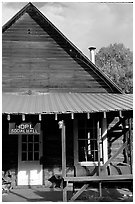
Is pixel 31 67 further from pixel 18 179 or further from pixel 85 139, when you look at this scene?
pixel 18 179

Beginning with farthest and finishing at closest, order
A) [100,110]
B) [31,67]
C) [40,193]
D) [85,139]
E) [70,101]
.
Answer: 1. [31,67]
2. [85,139]
3. [70,101]
4. [40,193]
5. [100,110]

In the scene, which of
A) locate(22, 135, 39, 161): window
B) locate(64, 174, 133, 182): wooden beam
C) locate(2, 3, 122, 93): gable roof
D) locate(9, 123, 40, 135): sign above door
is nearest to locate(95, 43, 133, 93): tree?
locate(2, 3, 122, 93): gable roof

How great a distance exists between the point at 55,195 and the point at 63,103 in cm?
307

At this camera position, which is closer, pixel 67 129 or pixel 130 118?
pixel 130 118

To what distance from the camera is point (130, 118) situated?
8836mm

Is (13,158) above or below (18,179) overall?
above

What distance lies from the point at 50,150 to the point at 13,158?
1.45 meters

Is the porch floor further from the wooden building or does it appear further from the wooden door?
the wooden building

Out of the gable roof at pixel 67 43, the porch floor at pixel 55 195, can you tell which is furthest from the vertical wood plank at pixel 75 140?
the gable roof at pixel 67 43

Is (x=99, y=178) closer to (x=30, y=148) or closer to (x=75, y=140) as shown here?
(x=75, y=140)

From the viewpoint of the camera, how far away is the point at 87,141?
37.1 ft

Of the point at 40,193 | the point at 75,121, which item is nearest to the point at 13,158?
the point at 40,193

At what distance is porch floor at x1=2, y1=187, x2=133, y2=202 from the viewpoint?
27.9ft

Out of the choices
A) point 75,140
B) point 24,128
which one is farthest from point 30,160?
point 24,128
